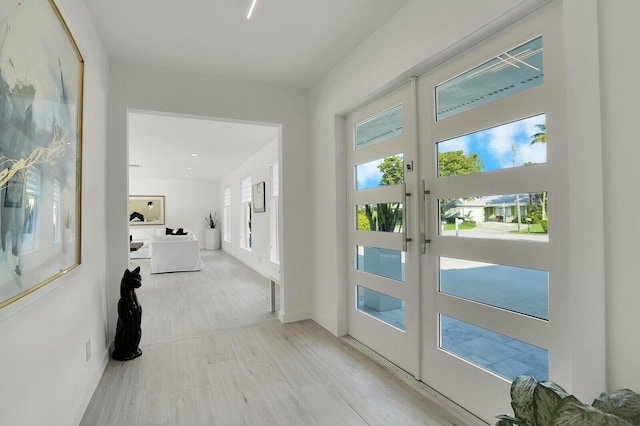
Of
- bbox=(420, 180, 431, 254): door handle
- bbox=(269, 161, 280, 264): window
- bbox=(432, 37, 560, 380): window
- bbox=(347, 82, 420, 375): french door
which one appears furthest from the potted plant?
bbox=(432, 37, 560, 380): window

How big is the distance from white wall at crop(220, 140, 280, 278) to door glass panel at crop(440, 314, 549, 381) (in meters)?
Result: 3.40

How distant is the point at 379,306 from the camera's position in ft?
8.91

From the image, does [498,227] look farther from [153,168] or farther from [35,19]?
[153,168]

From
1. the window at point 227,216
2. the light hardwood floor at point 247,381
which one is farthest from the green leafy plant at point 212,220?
the light hardwood floor at point 247,381

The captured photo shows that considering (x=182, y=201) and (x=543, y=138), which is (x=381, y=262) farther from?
(x=182, y=201)

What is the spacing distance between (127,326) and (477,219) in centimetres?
285

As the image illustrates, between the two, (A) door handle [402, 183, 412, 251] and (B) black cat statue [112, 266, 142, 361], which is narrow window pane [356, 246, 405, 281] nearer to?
(A) door handle [402, 183, 412, 251]

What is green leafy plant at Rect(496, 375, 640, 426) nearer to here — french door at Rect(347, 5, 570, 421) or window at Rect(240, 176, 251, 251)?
french door at Rect(347, 5, 570, 421)

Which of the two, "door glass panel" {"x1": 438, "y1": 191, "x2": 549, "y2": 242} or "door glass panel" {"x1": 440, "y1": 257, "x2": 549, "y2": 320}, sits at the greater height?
"door glass panel" {"x1": 438, "y1": 191, "x2": 549, "y2": 242}

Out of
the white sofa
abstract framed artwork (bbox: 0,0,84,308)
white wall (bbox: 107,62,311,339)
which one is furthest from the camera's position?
the white sofa

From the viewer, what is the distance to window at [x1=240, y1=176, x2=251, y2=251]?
26.3 feet

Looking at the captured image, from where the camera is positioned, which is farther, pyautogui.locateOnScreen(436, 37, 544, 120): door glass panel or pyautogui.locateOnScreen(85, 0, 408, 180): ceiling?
pyautogui.locateOnScreen(85, 0, 408, 180): ceiling

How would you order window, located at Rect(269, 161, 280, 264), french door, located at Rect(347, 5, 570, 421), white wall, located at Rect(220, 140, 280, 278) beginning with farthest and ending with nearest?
white wall, located at Rect(220, 140, 280, 278) < window, located at Rect(269, 161, 280, 264) < french door, located at Rect(347, 5, 570, 421)

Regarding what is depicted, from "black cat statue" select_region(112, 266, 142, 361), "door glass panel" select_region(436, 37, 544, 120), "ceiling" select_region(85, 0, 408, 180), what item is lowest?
"black cat statue" select_region(112, 266, 142, 361)
